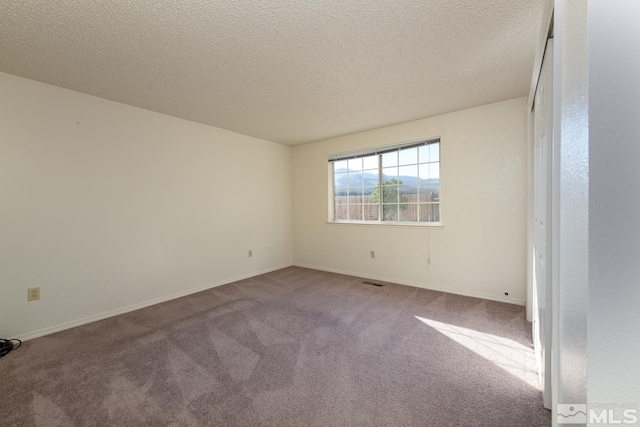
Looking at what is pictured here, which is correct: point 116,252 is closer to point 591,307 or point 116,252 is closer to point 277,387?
point 277,387

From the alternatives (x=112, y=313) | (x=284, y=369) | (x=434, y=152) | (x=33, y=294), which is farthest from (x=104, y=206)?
(x=434, y=152)

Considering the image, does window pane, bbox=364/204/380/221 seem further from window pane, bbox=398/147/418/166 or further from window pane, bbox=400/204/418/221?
window pane, bbox=398/147/418/166

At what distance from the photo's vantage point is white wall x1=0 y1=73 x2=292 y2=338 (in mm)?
2350

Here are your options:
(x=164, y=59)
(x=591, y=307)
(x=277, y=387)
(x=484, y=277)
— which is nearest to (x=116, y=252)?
(x=164, y=59)

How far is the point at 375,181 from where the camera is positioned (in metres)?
4.27

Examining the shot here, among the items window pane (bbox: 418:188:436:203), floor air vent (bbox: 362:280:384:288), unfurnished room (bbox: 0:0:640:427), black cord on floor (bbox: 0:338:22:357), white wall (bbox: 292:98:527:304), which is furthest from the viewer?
floor air vent (bbox: 362:280:384:288)

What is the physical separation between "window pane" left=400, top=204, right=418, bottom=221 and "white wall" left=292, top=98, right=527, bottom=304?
8.4 inches

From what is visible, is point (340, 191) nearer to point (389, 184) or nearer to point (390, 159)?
point (389, 184)

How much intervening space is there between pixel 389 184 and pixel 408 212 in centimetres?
55

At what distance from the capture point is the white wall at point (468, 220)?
118 inches

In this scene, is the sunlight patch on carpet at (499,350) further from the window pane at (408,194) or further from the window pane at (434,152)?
the window pane at (434,152)

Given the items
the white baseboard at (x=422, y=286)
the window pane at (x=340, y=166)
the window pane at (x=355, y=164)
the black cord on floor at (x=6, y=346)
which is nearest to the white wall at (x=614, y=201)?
the white baseboard at (x=422, y=286)

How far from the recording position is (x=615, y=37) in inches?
20.8

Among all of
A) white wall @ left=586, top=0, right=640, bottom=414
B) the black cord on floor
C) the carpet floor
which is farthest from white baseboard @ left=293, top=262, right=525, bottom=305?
the black cord on floor
